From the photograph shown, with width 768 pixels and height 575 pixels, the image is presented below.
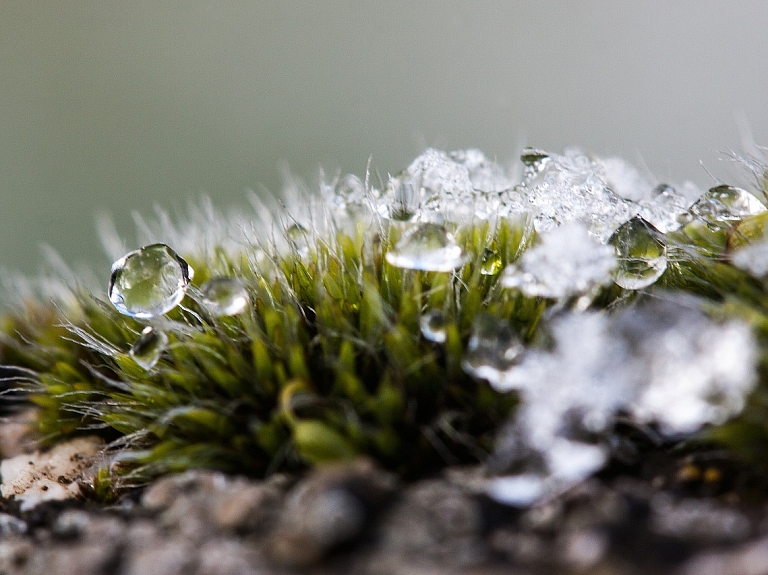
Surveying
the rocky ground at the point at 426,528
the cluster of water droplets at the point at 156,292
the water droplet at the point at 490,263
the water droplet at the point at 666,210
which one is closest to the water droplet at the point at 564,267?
the water droplet at the point at 490,263

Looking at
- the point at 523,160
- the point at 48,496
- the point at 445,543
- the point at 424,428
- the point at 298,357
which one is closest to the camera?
the point at 445,543

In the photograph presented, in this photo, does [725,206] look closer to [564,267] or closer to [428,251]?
[564,267]

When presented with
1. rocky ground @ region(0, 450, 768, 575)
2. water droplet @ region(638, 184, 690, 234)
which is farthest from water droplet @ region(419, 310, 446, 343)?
water droplet @ region(638, 184, 690, 234)

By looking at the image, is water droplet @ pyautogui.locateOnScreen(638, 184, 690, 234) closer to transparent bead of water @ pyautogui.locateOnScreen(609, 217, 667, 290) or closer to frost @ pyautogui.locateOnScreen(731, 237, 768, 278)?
transparent bead of water @ pyautogui.locateOnScreen(609, 217, 667, 290)

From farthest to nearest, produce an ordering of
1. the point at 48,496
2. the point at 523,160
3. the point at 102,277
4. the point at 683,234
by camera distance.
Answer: the point at 102,277, the point at 523,160, the point at 683,234, the point at 48,496

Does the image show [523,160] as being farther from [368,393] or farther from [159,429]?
[159,429]

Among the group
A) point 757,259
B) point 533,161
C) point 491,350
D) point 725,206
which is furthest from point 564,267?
point 533,161

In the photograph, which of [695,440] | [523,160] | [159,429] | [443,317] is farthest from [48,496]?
[523,160]
